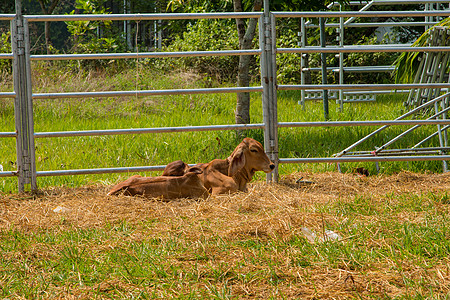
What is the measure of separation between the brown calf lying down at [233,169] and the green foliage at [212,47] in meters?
7.55

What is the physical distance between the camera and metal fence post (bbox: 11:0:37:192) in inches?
171

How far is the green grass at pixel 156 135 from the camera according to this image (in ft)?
18.3

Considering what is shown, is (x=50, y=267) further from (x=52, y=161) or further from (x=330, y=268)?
(x=52, y=161)

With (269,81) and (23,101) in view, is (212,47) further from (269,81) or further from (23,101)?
(23,101)

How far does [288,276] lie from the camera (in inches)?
94.2

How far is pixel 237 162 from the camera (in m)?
4.25

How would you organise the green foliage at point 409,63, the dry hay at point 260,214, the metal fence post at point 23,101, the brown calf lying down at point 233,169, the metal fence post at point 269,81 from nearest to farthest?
the dry hay at point 260,214, the brown calf lying down at point 233,169, the metal fence post at point 23,101, the metal fence post at point 269,81, the green foliage at point 409,63

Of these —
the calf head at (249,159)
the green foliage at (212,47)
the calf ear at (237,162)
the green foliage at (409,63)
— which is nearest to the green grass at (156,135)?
the green foliage at (409,63)

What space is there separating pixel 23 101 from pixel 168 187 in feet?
5.15

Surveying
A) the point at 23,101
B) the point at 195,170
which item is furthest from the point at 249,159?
the point at 23,101

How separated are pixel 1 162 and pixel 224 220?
3516mm

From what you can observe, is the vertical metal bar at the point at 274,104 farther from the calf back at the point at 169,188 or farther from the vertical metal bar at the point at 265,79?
the calf back at the point at 169,188

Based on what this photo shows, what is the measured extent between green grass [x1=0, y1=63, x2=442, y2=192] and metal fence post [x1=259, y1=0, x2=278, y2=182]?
1.97 feet

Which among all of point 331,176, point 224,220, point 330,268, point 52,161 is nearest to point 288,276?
point 330,268
